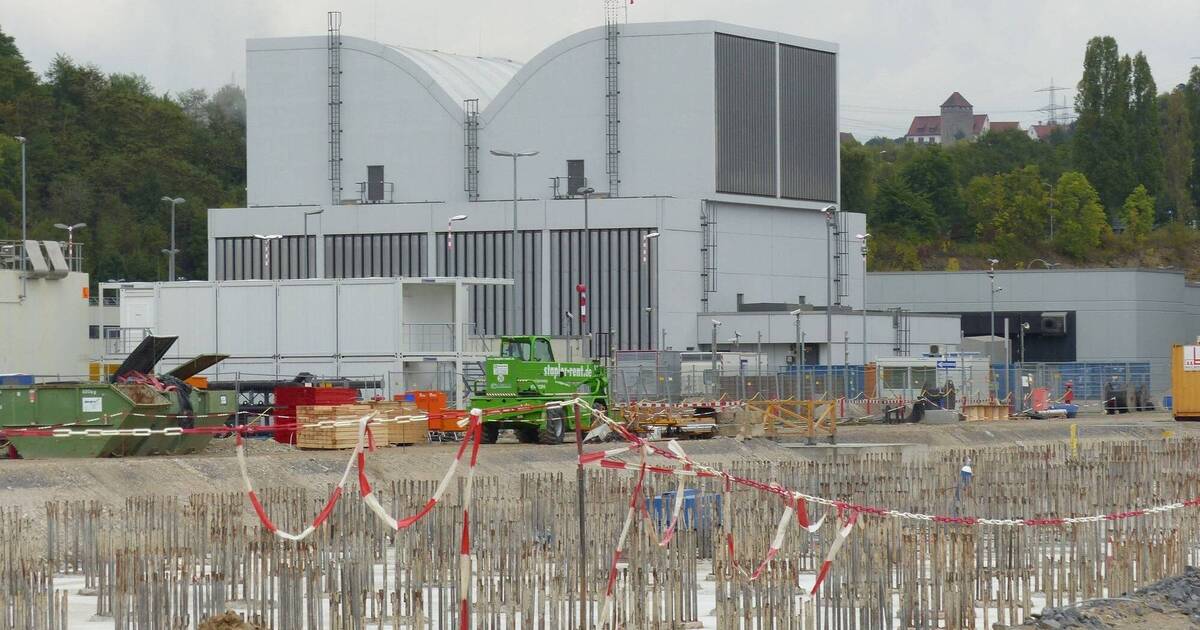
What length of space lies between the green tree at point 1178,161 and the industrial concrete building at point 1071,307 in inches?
1989

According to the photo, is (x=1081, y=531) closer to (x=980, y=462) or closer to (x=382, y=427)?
(x=980, y=462)

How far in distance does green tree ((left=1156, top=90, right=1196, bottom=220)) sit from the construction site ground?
96.7m

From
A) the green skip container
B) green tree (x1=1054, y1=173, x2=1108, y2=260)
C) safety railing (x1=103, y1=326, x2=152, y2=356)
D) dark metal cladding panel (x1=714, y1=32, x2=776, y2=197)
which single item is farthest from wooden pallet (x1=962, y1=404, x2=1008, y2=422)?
green tree (x1=1054, y1=173, x2=1108, y2=260)

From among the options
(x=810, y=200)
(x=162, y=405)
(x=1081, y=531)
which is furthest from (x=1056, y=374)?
(x=1081, y=531)

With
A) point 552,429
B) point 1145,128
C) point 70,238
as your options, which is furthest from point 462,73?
point 1145,128

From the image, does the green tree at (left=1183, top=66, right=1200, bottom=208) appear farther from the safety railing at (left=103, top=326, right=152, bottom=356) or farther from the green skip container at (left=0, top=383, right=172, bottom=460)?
the green skip container at (left=0, top=383, right=172, bottom=460)

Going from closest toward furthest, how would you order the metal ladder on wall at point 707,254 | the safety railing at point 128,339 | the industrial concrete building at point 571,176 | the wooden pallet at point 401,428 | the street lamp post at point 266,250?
the wooden pallet at point 401,428, the safety railing at point 128,339, the street lamp post at point 266,250, the industrial concrete building at point 571,176, the metal ladder on wall at point 707,254

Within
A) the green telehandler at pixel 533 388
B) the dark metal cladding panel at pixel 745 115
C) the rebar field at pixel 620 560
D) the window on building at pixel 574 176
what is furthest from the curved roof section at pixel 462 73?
the rebar field at pixel 620 560

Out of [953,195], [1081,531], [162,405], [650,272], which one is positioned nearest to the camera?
[1081,531]

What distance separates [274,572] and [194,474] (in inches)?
672

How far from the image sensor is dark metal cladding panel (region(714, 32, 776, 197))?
88.0 metres

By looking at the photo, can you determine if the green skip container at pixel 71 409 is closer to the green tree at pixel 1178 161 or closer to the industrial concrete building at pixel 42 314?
the industrial concrete building at pixel 42 314

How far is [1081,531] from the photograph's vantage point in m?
25.2

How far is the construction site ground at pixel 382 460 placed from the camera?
1363 inches
